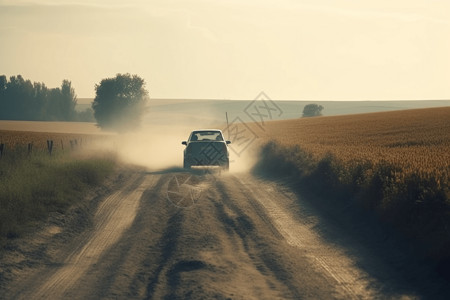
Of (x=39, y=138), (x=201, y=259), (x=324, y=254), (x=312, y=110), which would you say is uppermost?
(x=201, y=259)

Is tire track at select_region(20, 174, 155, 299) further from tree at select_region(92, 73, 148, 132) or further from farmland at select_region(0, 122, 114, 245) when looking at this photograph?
tree at select_region(92, 73, 148, 132)

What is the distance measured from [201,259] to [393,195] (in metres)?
4.68

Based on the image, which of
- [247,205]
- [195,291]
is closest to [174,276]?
[195,291]

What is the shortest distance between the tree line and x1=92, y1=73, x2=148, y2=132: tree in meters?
37.7

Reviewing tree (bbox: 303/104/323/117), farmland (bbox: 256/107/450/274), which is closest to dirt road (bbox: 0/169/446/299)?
farmland (bbox: 256/107/450/274)

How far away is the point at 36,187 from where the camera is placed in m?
15.6

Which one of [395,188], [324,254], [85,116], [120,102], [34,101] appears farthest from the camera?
[85,116]

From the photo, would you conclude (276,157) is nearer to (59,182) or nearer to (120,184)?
(120,184)

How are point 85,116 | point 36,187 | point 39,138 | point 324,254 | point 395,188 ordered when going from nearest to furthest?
point 324,254, point 395,188, point 36,187, point 39,138, point 85,116

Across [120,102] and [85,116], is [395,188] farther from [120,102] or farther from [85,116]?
[85,116]

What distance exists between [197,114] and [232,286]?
608 feet

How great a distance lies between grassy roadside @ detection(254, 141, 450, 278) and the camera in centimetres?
977

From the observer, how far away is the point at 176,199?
1667cm

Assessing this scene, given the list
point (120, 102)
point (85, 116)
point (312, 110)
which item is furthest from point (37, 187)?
point (85, 116)
